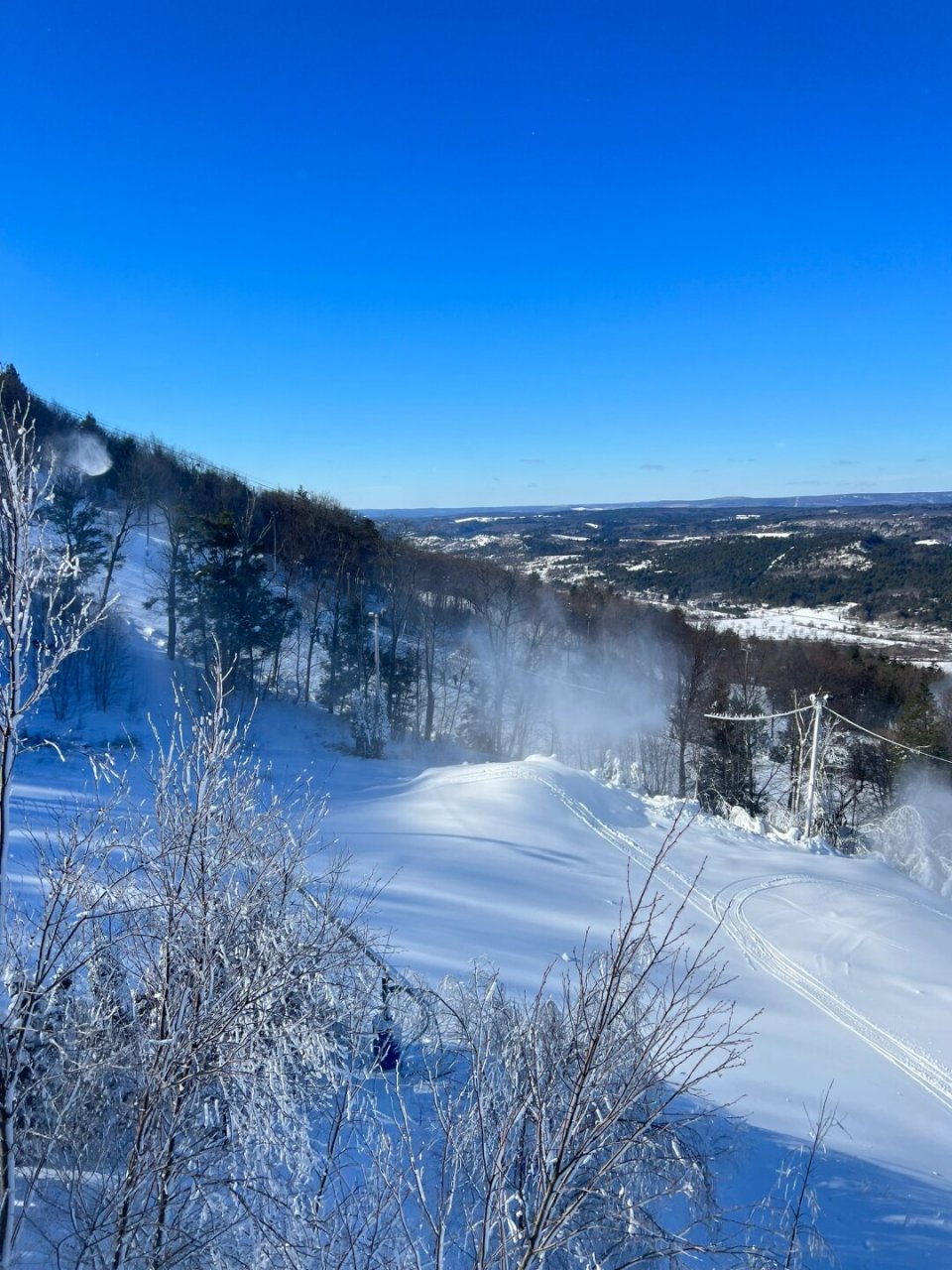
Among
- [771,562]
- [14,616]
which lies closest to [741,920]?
[14,616]

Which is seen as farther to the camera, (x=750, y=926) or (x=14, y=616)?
(x=750, y=926)

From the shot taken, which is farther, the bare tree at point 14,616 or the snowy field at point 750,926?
the snowy field at point 750,926

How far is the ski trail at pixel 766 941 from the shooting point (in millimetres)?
8695

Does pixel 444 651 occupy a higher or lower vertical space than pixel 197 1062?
lower

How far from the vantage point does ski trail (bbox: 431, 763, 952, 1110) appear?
8695 mm

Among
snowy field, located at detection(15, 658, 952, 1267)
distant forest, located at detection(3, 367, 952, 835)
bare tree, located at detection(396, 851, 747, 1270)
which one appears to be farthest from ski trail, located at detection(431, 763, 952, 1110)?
distant forest, located at detection(3, 367, 952, 835)

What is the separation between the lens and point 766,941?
38.9 ft

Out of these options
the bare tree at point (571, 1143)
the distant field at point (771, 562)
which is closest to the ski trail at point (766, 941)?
the bare tree at point (571, 1143)

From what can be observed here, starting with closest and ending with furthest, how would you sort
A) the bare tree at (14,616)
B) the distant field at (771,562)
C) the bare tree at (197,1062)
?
the bare tree at (14,616) < the bare tree at (197,1062) < the distant field at (771,562)

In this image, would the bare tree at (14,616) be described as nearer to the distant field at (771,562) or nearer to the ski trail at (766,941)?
the ski trail at (766,941)

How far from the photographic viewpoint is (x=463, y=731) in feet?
91.4

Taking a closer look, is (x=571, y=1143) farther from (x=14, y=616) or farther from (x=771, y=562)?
(x=771, y=562)

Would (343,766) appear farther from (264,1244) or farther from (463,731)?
(264,1244)

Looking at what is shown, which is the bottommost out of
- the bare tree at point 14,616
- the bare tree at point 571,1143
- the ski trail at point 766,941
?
the ski trail at point 766,941
